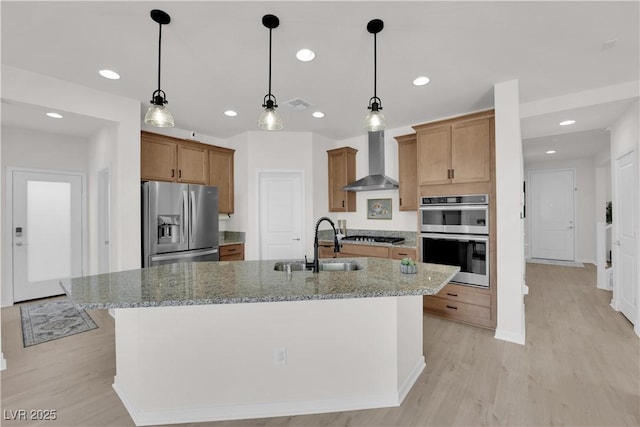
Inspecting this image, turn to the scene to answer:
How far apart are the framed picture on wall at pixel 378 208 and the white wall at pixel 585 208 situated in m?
5.37

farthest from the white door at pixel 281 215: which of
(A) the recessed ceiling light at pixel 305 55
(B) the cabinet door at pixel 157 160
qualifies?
(A) the recessed ceiling light at pixel 305 55

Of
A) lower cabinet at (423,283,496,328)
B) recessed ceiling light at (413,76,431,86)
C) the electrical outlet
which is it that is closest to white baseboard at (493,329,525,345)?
lower cabinet at (423,283,496,328)

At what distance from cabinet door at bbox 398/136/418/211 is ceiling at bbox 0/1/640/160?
2.40 feet

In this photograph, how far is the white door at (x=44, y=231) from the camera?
4156 mm

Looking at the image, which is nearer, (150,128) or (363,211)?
(150,128)

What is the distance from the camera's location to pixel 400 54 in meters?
2.39

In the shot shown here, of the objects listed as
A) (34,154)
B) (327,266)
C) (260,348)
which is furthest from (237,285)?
(34,154)

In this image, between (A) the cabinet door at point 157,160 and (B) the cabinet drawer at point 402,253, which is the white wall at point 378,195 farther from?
(A) the cabinet door at point 157,160

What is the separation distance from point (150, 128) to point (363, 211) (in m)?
3.52

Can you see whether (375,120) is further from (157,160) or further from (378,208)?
(157,160)

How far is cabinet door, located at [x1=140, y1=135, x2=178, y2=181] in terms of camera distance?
147 inches

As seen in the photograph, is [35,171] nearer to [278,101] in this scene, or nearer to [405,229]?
[278,101]

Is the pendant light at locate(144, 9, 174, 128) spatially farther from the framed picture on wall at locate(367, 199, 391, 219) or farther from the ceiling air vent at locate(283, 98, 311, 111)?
the framed picture on wall at locate(367, 199, 391, 219)

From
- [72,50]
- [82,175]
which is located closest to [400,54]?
[72,50]
